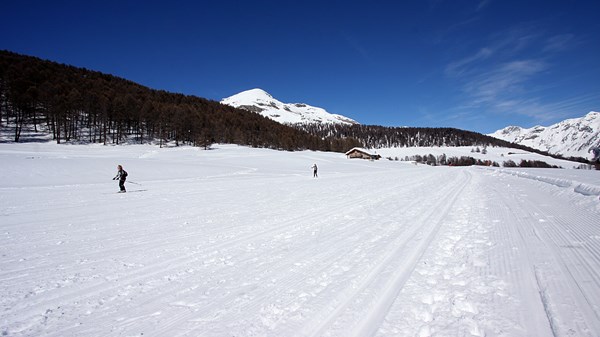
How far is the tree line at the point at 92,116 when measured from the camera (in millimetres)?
59750

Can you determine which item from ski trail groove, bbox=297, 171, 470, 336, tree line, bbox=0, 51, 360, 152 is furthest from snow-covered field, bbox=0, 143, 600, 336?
tree line, bbox=0, 51, 360, 152

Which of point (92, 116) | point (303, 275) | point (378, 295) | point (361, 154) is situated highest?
point (92, 116)

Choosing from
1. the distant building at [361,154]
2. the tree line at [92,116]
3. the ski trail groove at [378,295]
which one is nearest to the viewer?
the ski trail groove at [378,295]

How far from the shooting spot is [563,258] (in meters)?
4.64

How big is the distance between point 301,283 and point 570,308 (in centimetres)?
309

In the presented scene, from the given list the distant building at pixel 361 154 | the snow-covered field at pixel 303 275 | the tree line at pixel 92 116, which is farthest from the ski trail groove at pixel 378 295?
the distant building at pixel 361 154

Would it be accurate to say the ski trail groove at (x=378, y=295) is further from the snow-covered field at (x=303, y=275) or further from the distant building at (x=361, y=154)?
the distant building at (x=361, y=154)

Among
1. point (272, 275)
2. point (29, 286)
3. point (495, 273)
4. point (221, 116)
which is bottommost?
point (29, 286)

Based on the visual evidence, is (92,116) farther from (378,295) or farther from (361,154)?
(378,295)

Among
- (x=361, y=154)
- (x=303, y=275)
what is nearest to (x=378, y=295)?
(x=303, y=275)

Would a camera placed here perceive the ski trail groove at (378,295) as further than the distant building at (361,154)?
No

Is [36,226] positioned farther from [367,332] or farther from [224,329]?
[367,332]

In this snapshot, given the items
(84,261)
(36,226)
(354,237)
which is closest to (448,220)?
(354,237)

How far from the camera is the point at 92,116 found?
68688 mm
